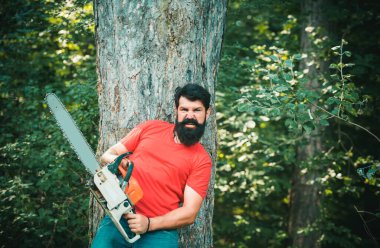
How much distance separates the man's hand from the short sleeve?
38 centimetres

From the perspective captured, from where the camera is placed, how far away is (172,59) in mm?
2508

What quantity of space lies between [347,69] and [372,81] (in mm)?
613

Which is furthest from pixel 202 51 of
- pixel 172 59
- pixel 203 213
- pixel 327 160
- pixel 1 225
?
pixel 1 225

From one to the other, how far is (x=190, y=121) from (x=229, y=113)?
310 cm

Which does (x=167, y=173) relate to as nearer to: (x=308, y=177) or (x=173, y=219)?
(x=173, y=219)

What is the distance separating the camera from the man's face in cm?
221

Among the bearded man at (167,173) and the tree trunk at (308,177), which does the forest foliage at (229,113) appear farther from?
the bearded man at (167,173)

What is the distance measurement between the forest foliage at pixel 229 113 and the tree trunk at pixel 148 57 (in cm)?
79

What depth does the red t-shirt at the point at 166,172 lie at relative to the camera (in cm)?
212

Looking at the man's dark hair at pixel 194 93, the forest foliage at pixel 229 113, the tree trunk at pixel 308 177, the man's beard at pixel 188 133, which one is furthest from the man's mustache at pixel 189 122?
the tree trunk at pixel 308 177

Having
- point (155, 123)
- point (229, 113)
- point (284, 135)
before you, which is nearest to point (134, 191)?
point (155, 123)

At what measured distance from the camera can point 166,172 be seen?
7.06 feet

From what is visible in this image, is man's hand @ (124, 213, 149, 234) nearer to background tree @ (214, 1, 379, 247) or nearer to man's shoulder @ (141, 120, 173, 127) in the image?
man's shoulder @ (141, 120, 173, 127)

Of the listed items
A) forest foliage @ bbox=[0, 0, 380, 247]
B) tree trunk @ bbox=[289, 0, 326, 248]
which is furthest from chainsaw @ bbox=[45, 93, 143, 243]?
tree trunk @ bbox=[289, 0, 326, 248]
